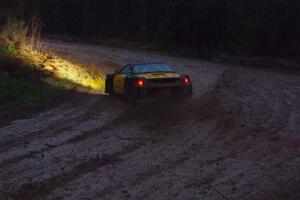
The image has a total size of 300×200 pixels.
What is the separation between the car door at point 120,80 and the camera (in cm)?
1638

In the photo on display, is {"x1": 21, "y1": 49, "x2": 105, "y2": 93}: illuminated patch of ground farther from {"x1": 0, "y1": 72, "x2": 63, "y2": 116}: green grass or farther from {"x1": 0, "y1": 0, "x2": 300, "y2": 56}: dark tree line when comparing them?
{"x1": 0, "y1": 0, "x2": 300, "y2": 56}: dark tree line

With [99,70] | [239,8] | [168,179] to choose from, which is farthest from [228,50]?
[168,179]

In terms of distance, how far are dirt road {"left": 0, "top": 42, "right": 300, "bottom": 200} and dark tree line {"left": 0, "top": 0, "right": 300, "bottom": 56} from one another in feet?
57.4

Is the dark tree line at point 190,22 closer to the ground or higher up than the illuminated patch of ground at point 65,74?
higher up

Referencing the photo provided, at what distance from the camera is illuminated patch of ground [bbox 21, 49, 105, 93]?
20092 mm

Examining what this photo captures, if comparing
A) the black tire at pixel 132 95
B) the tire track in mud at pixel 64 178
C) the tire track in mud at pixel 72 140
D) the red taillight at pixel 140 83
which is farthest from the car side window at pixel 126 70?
the tire track in mud at pixel 64 178

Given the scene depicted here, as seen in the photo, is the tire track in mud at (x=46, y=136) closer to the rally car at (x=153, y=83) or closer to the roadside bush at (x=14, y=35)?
the rally car at (x=153, y=83)

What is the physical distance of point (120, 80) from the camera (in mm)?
16734

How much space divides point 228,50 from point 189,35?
440 cm

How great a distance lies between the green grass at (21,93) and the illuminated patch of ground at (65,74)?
4.54 ft

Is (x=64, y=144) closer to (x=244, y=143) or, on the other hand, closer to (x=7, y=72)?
(x=244, y=143)

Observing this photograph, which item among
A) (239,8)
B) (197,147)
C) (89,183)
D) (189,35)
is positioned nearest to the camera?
(89,183)

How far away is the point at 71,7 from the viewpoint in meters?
56.5

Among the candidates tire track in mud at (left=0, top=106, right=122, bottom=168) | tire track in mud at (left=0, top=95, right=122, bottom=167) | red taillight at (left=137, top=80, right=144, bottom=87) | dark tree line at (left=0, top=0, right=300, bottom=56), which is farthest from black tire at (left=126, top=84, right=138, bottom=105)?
dark tree line at (left=0, top=0, right=300, bottom=56)
